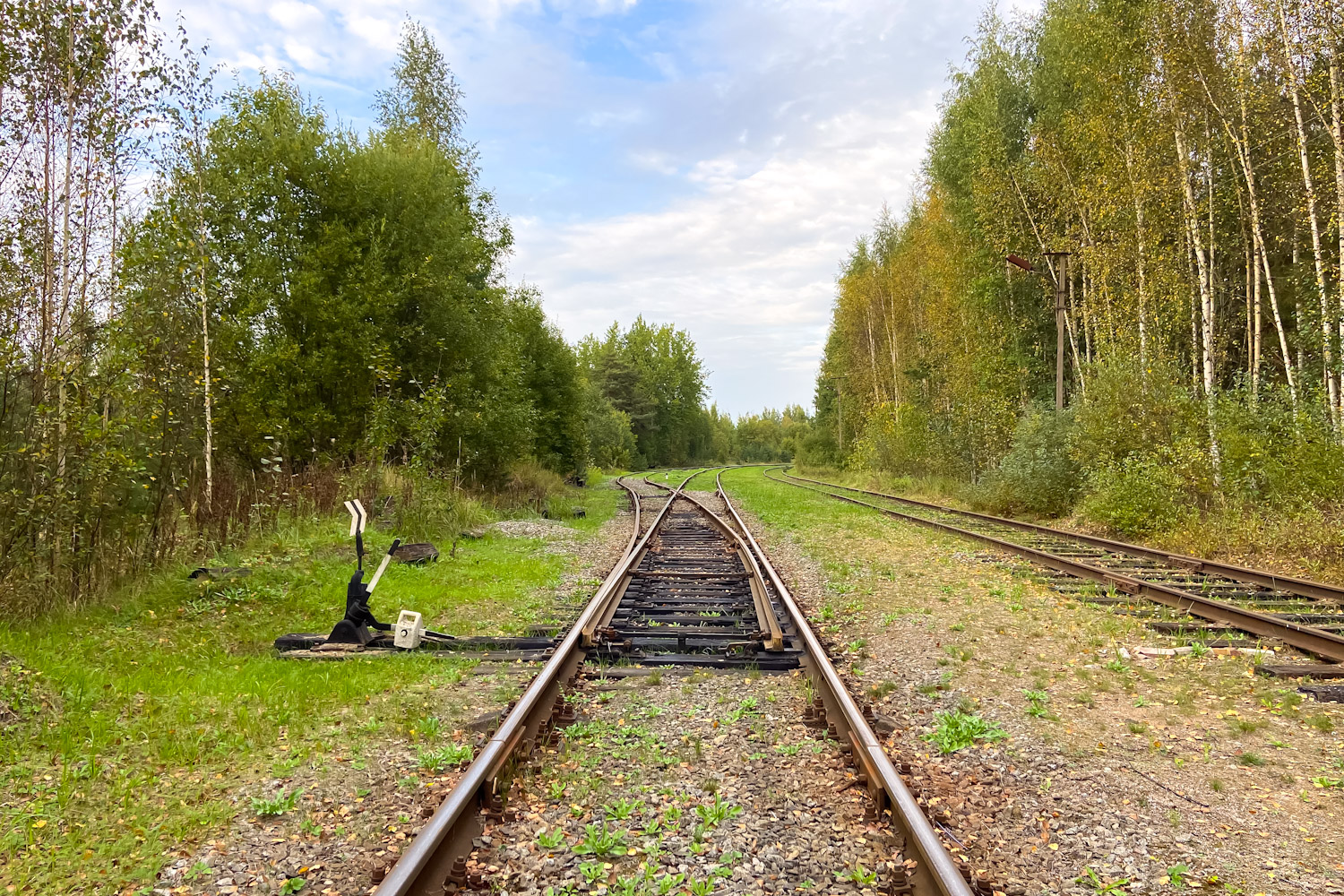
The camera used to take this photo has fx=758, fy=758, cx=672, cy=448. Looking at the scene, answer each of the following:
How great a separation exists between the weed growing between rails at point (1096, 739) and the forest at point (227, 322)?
6317 mm

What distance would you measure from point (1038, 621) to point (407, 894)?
6.10 metres

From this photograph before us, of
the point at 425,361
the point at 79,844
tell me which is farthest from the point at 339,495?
the point at 79,844

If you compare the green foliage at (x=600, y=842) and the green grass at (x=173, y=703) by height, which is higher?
the green grass at (x=173, y=703)

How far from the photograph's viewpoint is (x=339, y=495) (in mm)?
11930

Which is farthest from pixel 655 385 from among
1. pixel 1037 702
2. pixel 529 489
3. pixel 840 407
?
pixel 1037 702

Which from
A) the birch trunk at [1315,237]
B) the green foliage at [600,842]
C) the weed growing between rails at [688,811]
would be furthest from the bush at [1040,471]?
the green foliage at [600,842]

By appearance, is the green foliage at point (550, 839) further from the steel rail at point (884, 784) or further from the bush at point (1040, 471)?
the bush at point (1040, 471)

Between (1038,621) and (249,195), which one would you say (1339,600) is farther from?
(249,195)

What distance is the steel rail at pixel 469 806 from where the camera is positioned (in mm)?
2582

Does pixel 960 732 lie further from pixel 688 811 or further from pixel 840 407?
pixel 840 407

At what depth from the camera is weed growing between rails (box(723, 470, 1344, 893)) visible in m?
2.97

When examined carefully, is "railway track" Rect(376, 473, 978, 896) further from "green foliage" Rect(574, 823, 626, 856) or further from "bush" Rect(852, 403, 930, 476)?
"bush" Rect(852, 403, 930, 476)

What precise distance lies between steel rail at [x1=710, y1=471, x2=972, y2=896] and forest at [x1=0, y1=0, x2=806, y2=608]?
224 inches

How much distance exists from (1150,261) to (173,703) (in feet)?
56.9
